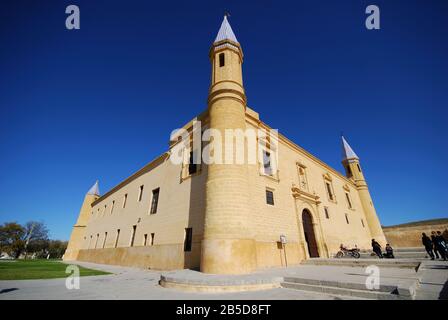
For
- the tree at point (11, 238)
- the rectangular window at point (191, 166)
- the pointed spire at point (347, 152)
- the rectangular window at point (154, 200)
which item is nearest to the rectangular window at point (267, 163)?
the rectangular window at point (191, 166)

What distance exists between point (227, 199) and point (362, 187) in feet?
76.1

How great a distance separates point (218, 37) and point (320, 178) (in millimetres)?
13973

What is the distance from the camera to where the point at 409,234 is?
25.2m

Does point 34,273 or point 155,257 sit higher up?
point 155,257

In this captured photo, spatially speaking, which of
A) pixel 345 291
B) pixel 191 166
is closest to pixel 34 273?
pixel 191 166

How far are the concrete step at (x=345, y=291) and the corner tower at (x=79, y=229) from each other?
33.3 meters

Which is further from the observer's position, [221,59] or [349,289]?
[221,59]

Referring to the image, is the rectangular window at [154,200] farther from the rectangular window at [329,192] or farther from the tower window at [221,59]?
the rectangular window at [329,192]

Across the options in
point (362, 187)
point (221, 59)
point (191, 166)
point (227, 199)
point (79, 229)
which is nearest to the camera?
point (227, 199)

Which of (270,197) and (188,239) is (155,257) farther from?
(270,197)

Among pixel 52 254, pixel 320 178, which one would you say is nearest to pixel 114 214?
pixel 320 178

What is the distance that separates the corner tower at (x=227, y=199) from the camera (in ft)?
26.2

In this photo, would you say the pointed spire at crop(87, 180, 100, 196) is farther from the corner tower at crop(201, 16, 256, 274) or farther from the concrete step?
the concrete step

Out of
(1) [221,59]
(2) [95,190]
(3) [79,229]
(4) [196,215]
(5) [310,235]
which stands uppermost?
(1) [221,59]
